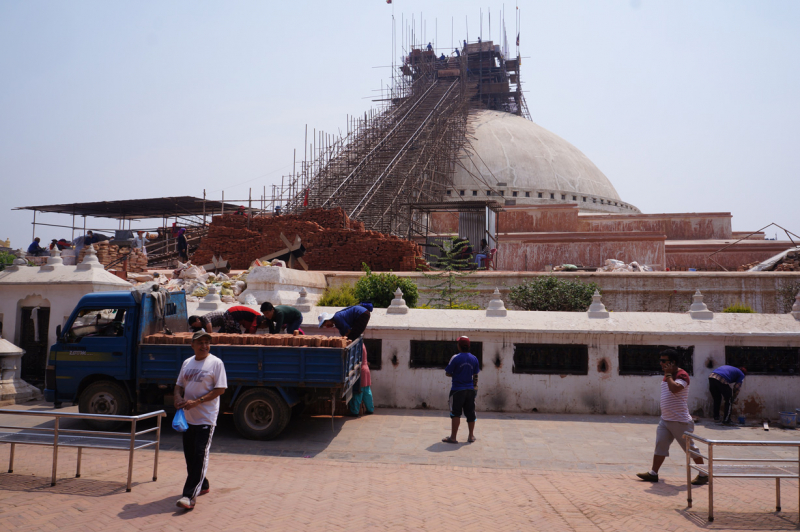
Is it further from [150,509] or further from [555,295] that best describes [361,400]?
[555,295]

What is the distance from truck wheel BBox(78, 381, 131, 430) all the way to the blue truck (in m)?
0.01

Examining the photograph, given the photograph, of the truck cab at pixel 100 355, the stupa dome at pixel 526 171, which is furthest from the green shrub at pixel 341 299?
the stupa dome at pixel 526 171

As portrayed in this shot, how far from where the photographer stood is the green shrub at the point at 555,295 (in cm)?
1344

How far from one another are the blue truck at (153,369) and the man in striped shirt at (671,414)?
3742mm

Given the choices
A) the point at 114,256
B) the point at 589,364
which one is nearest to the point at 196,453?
the point at 589,364

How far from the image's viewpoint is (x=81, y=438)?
23.4ft

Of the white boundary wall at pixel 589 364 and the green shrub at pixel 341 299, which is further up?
the green shrub at pixel 341 299

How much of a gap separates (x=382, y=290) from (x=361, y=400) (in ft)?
14.7

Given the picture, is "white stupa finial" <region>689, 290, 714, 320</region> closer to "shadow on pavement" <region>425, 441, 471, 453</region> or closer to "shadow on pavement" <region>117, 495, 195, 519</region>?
"shadow on pavement" <region>425, 441, 471, 453</region>

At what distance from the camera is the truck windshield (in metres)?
8.33

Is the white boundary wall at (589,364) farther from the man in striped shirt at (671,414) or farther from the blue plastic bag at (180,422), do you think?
the blue plastic bag at (180,422)

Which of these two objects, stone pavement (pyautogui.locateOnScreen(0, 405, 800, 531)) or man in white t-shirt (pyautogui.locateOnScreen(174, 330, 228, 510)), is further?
man in white t-shirt (pyautogui.locateOnScreen(174, 330, 228, 510))

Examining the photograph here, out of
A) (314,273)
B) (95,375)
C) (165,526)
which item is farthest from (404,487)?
(314,273)

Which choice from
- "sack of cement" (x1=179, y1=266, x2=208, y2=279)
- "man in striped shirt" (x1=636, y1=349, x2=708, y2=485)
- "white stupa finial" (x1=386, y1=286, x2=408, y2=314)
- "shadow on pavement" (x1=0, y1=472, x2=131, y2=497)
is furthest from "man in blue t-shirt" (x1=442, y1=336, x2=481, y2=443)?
"sack of cement" (x1=179, y1=266, x2=208, y2=279)
